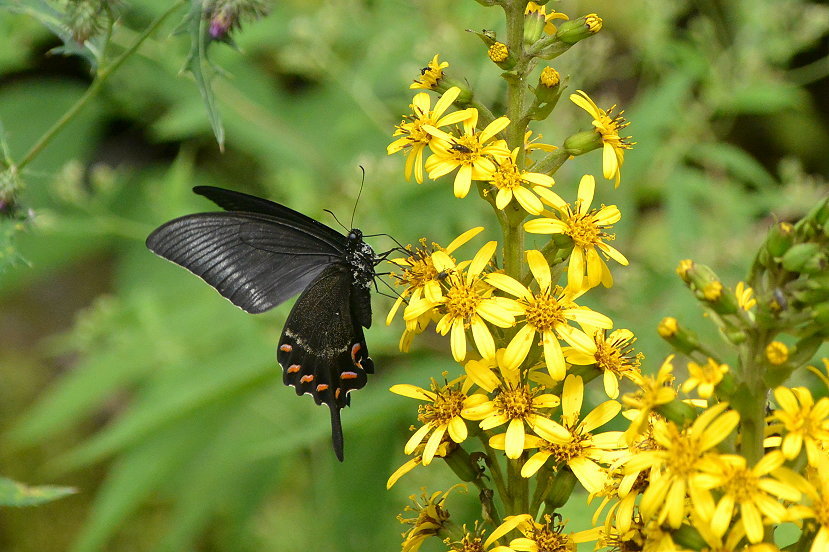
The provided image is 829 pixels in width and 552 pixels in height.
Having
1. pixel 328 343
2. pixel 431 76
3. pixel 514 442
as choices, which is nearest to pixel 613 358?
pixel 514 442

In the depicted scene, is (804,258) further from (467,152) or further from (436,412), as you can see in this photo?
(436,412)

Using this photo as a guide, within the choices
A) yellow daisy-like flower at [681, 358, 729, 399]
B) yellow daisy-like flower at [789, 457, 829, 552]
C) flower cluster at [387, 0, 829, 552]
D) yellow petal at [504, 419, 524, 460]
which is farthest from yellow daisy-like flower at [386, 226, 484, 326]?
yellow daisy-like flower at [789, 457, 829, 552]

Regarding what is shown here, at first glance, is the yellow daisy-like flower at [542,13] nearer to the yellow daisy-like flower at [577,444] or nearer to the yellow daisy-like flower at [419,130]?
the yellow daisy-like flower at [419,130]

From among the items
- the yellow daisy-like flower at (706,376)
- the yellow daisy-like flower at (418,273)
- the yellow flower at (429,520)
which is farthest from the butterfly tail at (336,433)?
the yellow daisy-like flower at (706,376)

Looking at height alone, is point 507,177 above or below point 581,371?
above

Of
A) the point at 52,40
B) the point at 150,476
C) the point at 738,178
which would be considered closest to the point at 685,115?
the point at 738,178
